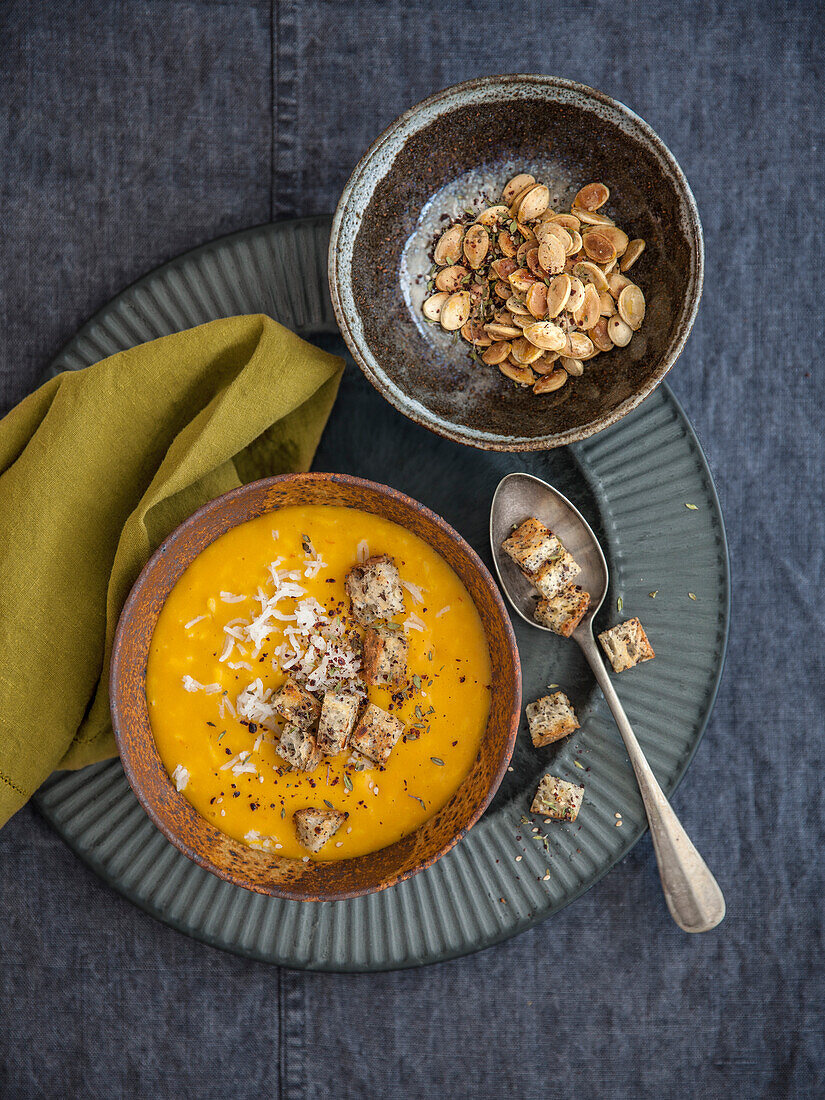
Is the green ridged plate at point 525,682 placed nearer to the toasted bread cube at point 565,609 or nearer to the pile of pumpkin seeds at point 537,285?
the toasted bread cube at point 565,609

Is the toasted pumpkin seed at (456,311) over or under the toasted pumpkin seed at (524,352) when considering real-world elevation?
over

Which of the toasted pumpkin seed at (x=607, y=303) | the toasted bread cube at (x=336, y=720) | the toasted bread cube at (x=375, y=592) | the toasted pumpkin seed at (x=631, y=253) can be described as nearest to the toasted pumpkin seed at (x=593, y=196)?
the toasted pumpkin seed at (x=631, y=253)

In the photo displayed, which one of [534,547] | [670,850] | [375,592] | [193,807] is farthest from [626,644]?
[193,807]

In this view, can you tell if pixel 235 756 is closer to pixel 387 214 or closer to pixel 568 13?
pixel 387 214

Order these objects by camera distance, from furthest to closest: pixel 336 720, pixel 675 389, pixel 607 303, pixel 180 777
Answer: pixel 675 389, pixel 607 303, pixel 180 777, pixel 336 720

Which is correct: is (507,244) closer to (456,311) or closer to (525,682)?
(456,311)

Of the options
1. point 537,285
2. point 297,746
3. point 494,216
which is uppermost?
point 494,216

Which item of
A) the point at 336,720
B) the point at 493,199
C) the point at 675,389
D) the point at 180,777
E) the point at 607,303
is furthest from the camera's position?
the point at 675,389
